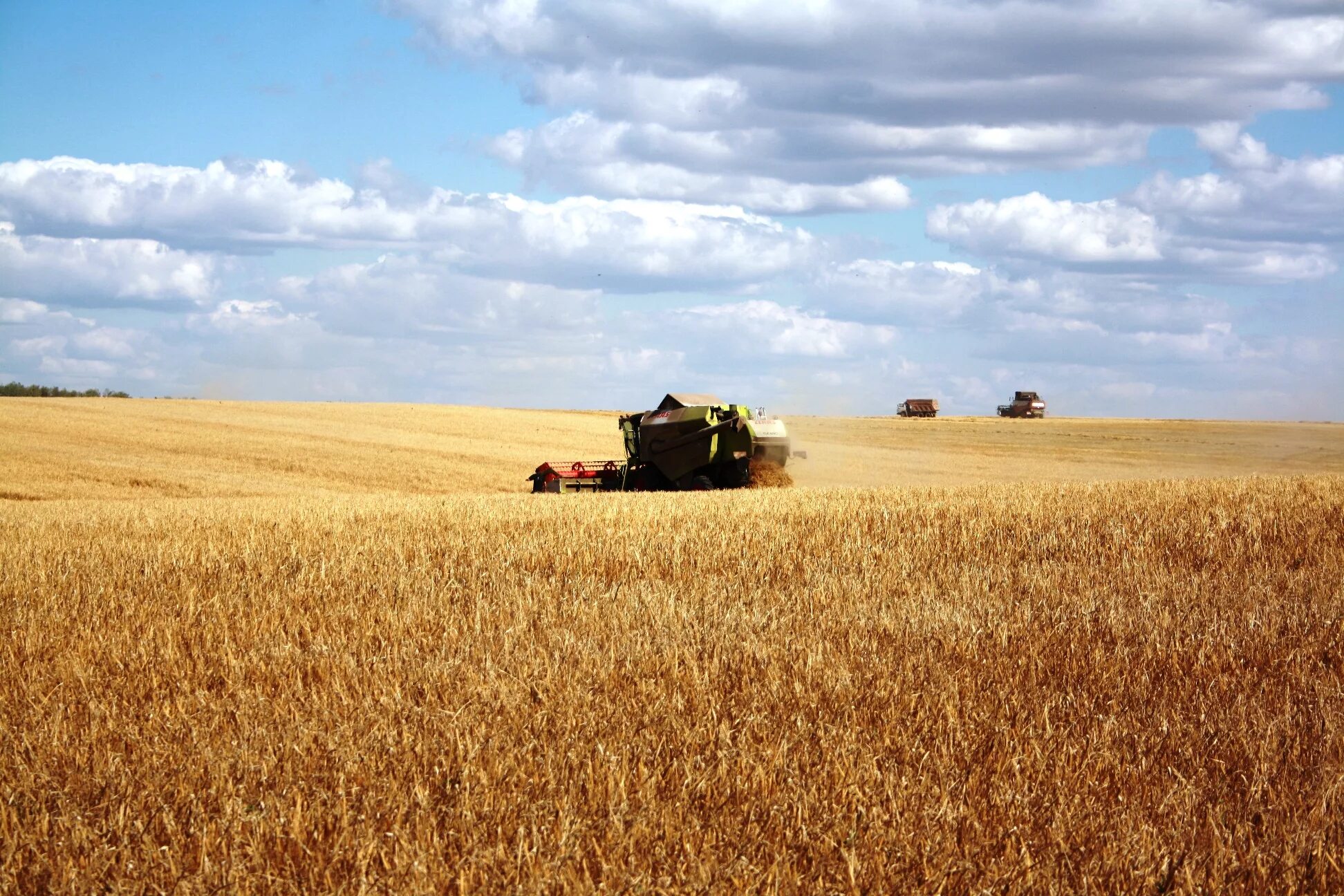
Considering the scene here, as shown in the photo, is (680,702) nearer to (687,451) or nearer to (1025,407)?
(687,451)

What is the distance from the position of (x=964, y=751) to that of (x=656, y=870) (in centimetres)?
167

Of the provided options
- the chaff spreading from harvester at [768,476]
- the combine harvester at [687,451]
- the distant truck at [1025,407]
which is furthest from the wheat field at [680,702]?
the distant truck at [1025,407]

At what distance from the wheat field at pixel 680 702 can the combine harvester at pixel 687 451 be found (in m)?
8.24

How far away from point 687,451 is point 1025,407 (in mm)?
59215

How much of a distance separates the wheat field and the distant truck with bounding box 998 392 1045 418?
213 ft

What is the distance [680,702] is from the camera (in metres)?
5.16

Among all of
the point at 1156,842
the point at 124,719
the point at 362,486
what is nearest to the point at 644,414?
the point at 362,486

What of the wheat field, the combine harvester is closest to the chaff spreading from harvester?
the combine harvester

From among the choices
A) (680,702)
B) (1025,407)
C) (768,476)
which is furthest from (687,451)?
(1025,407)

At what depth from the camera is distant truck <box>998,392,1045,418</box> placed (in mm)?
75750

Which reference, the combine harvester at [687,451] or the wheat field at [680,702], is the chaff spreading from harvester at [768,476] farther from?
the wheat field at [680,702]

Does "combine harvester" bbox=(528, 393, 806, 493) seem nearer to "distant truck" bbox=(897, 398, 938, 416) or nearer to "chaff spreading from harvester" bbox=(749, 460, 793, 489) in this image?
"chaff spreading from harvester" bbox=(749, 460, 793, 489)

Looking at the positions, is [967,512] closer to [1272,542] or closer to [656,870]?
[1272,542]

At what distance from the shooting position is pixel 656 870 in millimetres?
3596
